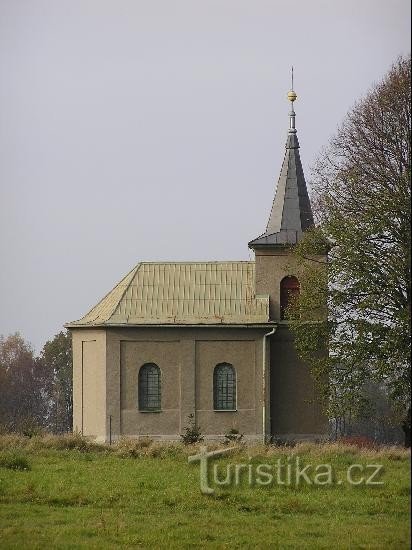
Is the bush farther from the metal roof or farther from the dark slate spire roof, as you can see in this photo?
the dark slate spire roof

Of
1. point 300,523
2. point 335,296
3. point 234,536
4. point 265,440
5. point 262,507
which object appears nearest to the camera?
point 234,536

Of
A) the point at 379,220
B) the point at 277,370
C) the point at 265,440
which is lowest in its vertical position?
the point at 265,440

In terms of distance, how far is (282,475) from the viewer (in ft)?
70.0

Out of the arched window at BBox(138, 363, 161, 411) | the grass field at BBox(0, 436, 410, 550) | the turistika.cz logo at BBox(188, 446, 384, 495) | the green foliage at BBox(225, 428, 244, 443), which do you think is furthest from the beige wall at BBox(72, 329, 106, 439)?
the turistika.cz logo at BBox(188, 446, 384, 495)

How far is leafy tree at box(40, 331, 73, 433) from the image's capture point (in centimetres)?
7062

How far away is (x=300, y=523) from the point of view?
16.3 m

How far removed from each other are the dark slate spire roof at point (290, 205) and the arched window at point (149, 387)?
518cm

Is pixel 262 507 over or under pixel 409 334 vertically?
under

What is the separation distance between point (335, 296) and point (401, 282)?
2.23 meters

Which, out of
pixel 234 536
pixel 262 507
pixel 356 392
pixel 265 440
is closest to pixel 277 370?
pixel 265 440

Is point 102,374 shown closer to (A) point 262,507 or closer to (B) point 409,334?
(B) point 409,334

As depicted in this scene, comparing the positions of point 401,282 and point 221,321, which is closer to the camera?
point 401,282

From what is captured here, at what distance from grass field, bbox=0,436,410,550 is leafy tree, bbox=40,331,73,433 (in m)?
45.9

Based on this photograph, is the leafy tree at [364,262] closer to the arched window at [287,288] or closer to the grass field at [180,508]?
the grass field at [180,508]
